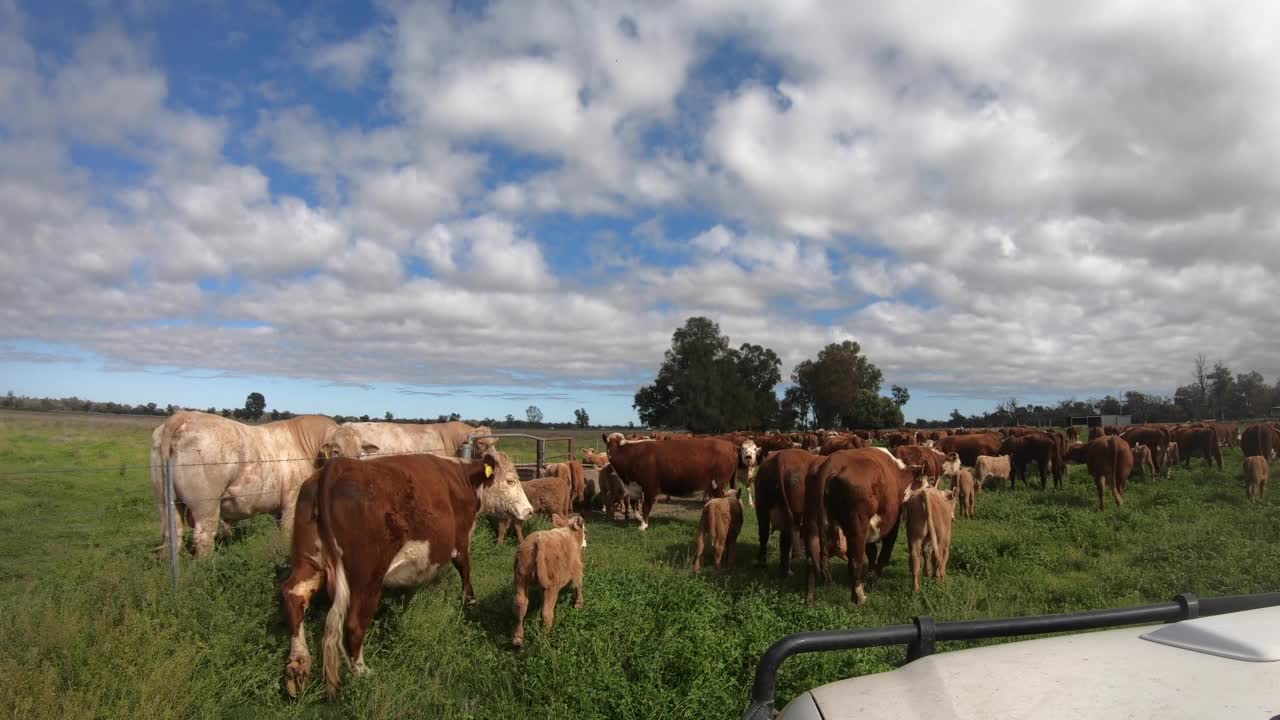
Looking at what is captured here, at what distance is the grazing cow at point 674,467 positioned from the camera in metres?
16.0

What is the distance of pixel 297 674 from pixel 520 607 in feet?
6.20

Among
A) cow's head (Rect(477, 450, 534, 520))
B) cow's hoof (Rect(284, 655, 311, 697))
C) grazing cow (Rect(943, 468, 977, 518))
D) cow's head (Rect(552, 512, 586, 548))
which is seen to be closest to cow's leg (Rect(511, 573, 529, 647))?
cow's head (Rect(552, 512, 586, 548))

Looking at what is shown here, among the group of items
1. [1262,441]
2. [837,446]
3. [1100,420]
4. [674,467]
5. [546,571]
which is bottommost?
[546,571]

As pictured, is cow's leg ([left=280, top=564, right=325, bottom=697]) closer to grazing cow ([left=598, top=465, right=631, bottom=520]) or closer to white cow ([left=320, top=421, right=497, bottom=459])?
white cow ([left=320, top=421, right=497, bottom=459])

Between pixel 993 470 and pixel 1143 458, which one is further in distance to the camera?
pixel 1143 458

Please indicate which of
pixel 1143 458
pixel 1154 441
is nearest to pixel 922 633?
pixel 1143 458

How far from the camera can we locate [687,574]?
9352mm

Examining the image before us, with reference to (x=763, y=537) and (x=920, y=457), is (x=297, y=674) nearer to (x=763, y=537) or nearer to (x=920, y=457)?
(x=763, y=537)

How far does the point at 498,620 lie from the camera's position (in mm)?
7340

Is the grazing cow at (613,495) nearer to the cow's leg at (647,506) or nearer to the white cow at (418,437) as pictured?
the cow's leg at (647,506)

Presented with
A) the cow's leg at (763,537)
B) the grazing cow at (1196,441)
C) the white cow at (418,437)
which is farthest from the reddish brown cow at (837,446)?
the grazing cow at (1196,441)

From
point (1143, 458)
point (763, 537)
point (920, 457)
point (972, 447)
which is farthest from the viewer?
point (972, 447)

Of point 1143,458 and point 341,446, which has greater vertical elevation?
point 341,446

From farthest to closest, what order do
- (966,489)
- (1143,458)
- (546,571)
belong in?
1. (1143,458)
2. (966,489)
3. (546,571)
